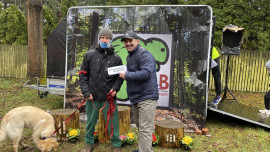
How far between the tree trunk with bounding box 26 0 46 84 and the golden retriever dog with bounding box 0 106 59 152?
17.1ft

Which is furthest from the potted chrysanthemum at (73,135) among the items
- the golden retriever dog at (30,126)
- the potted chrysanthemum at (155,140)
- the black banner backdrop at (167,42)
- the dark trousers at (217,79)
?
the dark trousers at (217,79)

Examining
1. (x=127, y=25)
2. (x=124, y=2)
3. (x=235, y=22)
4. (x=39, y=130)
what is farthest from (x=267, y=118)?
(x=124, y=2)

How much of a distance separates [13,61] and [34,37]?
4675mm

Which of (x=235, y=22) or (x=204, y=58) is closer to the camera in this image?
(x=204, y=58)

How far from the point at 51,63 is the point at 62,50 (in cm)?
53

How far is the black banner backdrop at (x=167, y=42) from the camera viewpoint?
4.79 meters

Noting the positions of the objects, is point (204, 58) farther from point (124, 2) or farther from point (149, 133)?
point (124, 2)

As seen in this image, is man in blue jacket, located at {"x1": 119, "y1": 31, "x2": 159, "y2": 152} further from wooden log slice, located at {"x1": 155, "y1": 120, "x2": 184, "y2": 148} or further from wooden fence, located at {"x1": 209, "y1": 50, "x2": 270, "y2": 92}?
wooden fence, located at {"x1": 209, "y1": 50, "x2": 270, "y2": 92}

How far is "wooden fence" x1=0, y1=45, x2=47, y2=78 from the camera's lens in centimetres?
1219

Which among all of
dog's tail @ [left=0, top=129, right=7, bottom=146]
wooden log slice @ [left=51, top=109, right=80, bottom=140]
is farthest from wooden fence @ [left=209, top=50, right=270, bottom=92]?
dog's tail @ [left=0, top=129, right=7, bottom=146]

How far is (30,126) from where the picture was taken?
3553 mm

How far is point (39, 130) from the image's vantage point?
3527 mm

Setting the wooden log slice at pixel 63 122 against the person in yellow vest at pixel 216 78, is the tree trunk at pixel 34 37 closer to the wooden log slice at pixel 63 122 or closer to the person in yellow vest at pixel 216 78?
the wooden log slice at pixel 63 122

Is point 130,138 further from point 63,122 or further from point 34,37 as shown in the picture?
point 34,37
